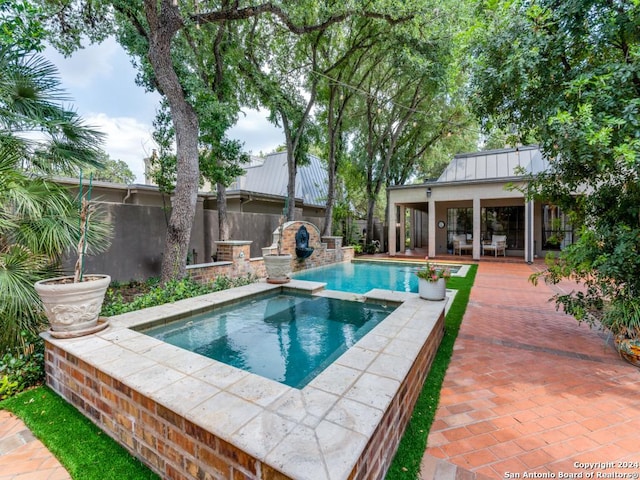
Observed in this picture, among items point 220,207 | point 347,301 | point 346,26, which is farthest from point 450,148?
point 347,301

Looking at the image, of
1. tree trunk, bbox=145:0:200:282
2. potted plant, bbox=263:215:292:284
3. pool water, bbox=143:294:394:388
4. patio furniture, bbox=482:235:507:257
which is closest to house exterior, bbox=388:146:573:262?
patio furniture, bbox=482:235:507:257

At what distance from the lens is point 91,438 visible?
2.33 meters

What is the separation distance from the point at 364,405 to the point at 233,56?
11.0 m

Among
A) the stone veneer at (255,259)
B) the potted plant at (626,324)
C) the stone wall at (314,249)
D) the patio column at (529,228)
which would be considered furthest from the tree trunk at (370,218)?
the potted plant at (626,324)

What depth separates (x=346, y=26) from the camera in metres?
10.7

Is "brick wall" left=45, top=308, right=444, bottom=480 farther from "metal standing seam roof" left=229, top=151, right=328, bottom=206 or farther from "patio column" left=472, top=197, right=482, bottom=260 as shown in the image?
"metal standing seam roof" left=229, top=151, right=328, bottom=206

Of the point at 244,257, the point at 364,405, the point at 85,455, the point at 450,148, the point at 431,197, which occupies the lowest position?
the point at 85,455

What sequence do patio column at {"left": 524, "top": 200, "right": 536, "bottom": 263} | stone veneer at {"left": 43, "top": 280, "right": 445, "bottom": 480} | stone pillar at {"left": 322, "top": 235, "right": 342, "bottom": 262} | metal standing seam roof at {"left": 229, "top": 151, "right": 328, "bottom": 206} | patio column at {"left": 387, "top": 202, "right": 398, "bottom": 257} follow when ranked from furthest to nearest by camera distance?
metal standing seam roof at {"left": 229, "top": 151, "right": 328, "bottom": 206}
patio column at {"left": 387, "top": 202, "right": 398, "bottom": 257}
stone pillar at {"left": 322, "top": 235, "right": 342, "bottom": 262}
patio column at {"left": 524, "top": 200, "right": 536, "bottom": 263}
stone veneer at {"left": 43, "top": 280, "right": 445, "bottom": 480}

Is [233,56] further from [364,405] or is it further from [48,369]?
[364,405]

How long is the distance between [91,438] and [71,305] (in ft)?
4.53

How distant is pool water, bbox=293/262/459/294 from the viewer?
791cm

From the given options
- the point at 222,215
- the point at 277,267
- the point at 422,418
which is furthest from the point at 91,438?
the point at 222,215

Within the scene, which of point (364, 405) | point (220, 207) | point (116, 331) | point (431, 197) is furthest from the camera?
point (431, 197)

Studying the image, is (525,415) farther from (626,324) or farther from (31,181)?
(31,181)
